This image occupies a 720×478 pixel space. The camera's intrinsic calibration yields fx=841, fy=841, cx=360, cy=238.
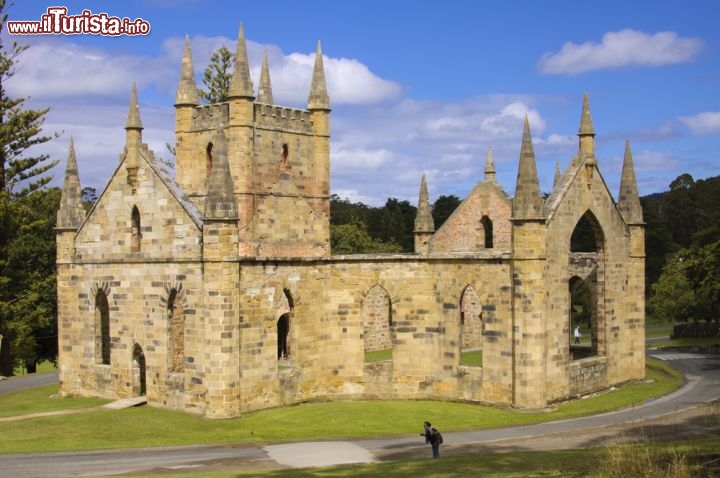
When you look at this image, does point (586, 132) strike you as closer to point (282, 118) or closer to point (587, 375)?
point (587, 375)

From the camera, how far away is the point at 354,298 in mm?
32188

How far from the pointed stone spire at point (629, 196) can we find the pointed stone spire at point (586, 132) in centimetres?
340

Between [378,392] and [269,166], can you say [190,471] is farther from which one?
[269,166]

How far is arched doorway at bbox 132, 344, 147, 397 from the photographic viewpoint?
31.4m

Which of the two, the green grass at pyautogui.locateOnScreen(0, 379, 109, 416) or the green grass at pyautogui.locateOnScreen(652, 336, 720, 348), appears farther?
the green grass at pyautogui.locateOnScreen(652, 336, 720, 348)

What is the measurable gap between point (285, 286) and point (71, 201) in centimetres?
1039

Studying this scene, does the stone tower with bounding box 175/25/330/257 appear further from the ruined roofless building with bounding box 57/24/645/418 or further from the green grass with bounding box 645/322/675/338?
the green grass with bounding box 645/322/675/338

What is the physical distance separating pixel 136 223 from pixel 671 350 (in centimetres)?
3190

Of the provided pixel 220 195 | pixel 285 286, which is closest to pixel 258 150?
pixel 285 286

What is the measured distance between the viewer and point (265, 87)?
4103 cm

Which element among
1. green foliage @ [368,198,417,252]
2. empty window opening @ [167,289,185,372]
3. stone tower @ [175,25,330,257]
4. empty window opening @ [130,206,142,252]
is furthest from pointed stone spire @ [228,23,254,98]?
green foliage @ [368,198,417,252]

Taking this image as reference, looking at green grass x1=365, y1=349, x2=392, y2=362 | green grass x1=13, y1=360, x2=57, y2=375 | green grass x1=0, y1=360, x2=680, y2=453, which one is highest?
green grass x1=365, y1=349, x2=392, y2=362

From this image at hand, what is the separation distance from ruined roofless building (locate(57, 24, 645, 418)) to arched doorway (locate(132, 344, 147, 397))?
7 cm

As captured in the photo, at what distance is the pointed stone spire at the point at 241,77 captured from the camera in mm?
35344
